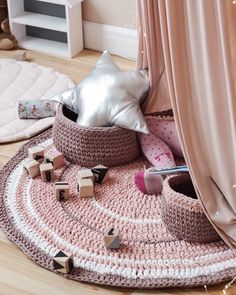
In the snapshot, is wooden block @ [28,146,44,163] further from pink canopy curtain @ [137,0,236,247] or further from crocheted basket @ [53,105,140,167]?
pink canopy curtain @ [137,0,236,247]

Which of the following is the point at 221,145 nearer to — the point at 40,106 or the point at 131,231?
the point at 131,231

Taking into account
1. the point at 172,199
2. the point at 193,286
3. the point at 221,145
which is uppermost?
the point at 221,145

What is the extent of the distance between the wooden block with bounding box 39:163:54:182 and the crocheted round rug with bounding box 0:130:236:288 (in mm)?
23

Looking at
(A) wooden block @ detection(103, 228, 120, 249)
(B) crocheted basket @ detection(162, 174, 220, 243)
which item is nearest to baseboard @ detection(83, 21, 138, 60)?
(B) crocheted basket @ detection(162, 174, 220, 243)

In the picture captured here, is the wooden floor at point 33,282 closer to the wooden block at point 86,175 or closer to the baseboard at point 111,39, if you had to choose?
the wooden block at point 86,175

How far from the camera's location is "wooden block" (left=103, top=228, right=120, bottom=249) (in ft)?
6.84

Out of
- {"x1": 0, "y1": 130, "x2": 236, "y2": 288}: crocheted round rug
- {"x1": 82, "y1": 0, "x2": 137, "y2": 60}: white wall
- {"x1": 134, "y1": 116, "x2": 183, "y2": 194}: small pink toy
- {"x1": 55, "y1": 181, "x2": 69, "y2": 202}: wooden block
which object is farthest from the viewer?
{"x1": 82, "y1": 0, "x2": 137, "y2": 60}: white wall

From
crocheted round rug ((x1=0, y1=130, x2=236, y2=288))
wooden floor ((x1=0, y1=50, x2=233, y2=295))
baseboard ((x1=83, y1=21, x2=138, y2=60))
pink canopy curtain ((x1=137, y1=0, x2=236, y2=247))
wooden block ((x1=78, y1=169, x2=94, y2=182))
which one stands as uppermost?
pink canopy curtain ((x1=137, y1=0, x2=236, y2=247))

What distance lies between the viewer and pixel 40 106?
2789 millimetres

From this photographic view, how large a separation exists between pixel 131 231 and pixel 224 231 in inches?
11.8

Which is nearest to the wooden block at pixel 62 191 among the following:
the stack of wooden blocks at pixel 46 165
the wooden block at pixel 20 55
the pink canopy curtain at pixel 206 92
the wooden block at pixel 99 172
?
the stack of wooden blocks at pixel 46 165

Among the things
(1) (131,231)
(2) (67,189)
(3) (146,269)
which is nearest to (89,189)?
(2) (67,189)

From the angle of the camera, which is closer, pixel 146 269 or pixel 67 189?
pixel 146 269

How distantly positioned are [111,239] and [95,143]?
439 mm
